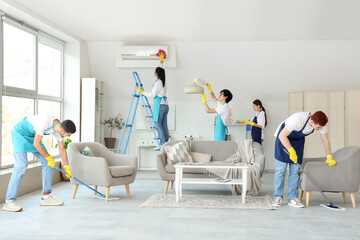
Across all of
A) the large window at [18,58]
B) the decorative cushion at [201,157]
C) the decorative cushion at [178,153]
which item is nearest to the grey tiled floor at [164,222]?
the decorative cushion at [178,153]

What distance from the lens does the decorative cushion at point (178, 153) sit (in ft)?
19.6

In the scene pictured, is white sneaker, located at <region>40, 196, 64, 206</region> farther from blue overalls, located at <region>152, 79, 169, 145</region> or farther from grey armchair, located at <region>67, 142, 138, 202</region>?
blue overalls, located at <region>152, 79, 169, 145</region>

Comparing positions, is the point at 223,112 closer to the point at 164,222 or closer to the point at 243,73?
the point at 243,73

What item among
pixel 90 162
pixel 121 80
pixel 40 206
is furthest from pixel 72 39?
pixel 40 206

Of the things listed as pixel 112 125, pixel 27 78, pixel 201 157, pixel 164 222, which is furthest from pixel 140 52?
pixel 164 222

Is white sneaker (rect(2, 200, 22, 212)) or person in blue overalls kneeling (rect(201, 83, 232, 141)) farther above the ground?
person in blue overalls kneeling (rect(201, 83, 232, 141))

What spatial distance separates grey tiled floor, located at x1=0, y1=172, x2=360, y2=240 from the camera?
147 inches

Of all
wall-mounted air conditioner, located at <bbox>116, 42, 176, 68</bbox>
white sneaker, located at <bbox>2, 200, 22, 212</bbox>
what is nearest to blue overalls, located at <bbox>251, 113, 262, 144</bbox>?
wall-mounted air conditioner, located at <bbox>116, 42, 176, 68</bbox>

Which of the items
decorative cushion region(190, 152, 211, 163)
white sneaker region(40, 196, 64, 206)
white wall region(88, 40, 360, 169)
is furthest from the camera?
white wall region(88, 40, 360, 169)

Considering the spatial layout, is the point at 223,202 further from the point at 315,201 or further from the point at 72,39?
the point at 72,39

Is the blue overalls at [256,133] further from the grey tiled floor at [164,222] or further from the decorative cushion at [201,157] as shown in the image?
the grey tiled floor at [164,222]

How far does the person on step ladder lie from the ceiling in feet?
2.77

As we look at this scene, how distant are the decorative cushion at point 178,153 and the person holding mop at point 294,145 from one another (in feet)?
4.67

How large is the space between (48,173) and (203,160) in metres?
2.29
